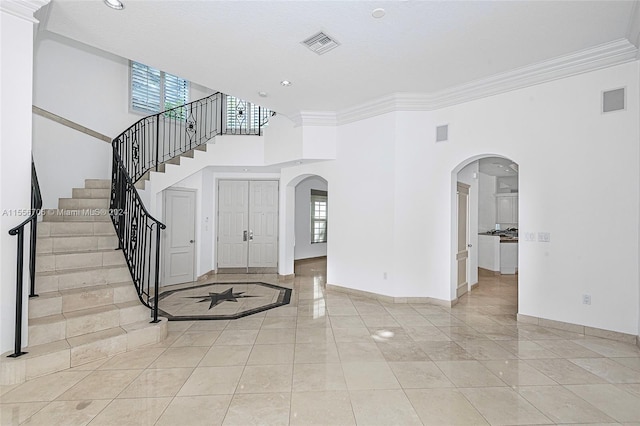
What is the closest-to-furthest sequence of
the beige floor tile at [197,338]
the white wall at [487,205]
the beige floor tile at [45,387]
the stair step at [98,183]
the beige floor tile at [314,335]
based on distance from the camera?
the beige floor tile at [45,387], the beige floor tile at [197,338], the beige floor tile at [314,335], the stair step at [98,183], the white wall at [487,205]

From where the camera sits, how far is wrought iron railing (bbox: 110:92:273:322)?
431cm

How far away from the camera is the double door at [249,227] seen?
8.20 meters

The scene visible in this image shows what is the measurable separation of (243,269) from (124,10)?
20.0 feet

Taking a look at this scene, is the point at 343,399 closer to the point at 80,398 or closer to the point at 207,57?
the point at 80,398

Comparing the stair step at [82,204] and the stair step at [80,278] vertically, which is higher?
the stair step at [82,204]

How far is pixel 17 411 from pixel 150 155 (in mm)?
5998

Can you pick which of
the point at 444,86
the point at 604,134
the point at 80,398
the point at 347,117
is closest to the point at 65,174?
the point at 80,398

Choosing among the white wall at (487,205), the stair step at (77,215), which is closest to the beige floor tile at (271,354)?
the stair step at (77,215)

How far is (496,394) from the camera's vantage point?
106 inches

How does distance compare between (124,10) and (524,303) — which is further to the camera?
(524,303)

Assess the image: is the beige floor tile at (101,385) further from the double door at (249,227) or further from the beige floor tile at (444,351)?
the double door at (249,227)

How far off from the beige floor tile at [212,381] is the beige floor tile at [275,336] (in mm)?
705

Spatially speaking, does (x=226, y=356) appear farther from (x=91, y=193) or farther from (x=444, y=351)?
(x=91, y=193)

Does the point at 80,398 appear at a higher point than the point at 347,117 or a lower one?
lower
